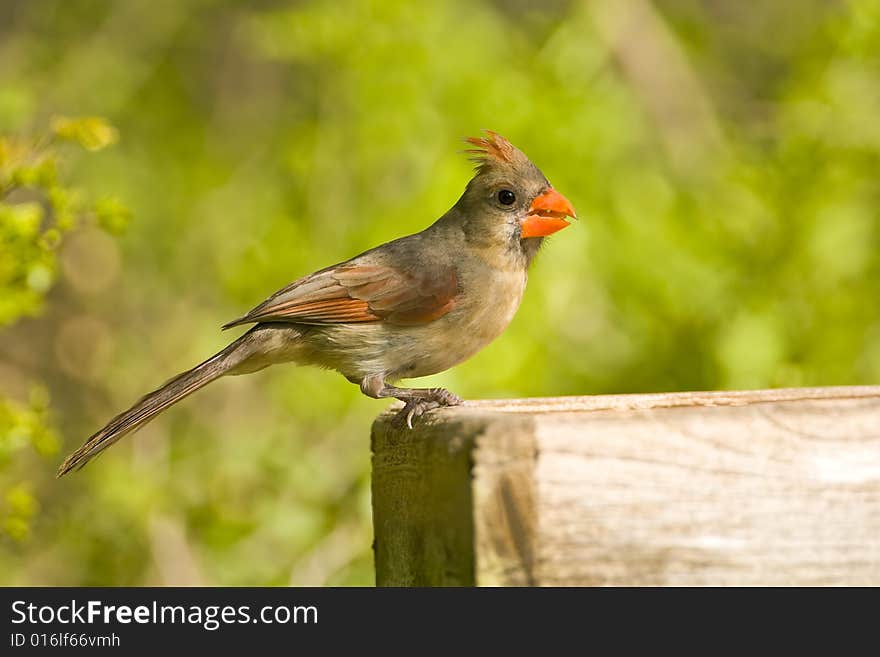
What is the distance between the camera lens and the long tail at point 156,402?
2785mm

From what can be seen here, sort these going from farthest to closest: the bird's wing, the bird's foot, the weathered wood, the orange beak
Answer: the orange beak → the bird's wing → the bird's foot → the weathered wood

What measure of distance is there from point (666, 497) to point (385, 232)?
259cm

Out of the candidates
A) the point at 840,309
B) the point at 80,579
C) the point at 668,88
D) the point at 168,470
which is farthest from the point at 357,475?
the point at 668,88

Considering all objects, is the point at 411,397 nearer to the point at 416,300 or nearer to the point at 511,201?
the point at 416,300

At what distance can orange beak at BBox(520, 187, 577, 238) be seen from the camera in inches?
132

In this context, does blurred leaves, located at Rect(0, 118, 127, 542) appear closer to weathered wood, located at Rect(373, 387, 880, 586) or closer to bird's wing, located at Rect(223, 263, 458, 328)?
bird's wing, located at Rect(223, 263, 458, 328)

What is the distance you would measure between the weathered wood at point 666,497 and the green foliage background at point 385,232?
5.56 ft

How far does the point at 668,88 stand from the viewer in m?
5.60

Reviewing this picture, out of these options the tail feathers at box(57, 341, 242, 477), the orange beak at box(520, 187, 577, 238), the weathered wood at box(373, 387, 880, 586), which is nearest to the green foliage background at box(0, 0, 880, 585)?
the orange beak at box(520, 187, 577, 238)

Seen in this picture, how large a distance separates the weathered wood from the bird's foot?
321 millimetres

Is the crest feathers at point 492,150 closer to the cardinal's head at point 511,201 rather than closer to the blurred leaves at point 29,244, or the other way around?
the cardinal's head at point 511,201

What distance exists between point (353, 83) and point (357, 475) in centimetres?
140

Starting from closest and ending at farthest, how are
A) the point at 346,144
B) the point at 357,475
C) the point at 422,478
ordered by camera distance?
the point at 422,478
the point at 357,475
the point at 346,144
